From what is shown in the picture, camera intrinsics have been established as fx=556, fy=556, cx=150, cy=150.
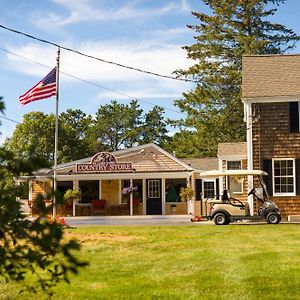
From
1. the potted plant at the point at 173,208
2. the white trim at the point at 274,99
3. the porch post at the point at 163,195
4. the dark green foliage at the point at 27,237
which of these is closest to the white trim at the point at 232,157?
the white trim at the point at 274,99

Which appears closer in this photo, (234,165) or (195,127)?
(234,165)

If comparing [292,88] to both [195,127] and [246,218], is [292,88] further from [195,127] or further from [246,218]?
[195,127]

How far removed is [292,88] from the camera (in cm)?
2372

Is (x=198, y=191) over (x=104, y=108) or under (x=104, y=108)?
under

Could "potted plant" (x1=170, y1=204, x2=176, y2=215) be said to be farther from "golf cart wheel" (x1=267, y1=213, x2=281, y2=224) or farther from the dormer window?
"golf cart wheel" (x1=267, y1=213, x2=281, y2=224)

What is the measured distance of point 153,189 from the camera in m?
32.4

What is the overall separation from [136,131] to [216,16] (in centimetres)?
2987

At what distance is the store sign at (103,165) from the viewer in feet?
103

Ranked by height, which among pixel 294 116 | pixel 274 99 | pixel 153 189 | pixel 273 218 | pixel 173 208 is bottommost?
pixel 273 218

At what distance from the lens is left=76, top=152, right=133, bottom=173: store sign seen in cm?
3148

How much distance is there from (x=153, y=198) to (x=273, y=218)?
39.4ft

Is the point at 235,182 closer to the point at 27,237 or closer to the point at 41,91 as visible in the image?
the point at 41,91

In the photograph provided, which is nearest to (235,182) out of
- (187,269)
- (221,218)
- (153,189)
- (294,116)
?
(294,116)

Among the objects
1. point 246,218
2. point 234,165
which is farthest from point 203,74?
point 246,218
